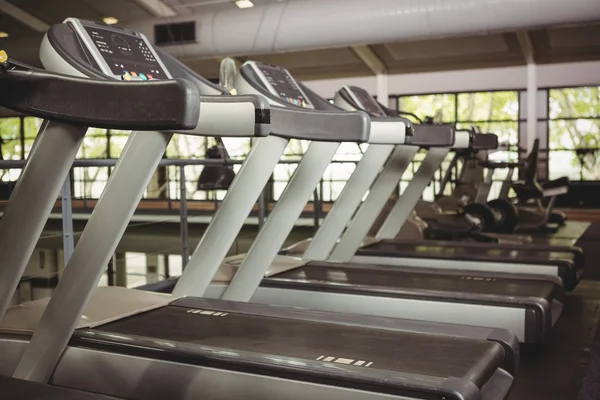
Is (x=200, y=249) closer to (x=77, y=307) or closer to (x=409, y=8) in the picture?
(x=77, y=307)

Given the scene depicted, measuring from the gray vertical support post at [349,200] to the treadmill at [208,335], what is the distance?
3.85 feet

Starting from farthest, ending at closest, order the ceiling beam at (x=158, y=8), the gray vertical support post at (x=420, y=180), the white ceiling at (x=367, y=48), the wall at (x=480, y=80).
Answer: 1. the wall at (x=480, y=80)
2. the white ceiling at (x=367, y=48)
3. the ceiling beam at (x=158, y=8)
4. the gray vertical support post at (x=420, y=180)

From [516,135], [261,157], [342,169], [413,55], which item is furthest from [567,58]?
[261,157]

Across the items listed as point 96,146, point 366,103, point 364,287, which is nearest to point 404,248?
point 366,103

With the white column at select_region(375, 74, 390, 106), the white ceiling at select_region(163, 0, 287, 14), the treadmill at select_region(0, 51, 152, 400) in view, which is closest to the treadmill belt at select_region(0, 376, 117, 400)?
the treadmill at select_region(0, 51, 152, 400)

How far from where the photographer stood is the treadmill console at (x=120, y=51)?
228 cm

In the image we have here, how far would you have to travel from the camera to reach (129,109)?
63.1 inches

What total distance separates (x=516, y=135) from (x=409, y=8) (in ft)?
17.8

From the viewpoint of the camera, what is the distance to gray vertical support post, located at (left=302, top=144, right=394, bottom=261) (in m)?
3.85

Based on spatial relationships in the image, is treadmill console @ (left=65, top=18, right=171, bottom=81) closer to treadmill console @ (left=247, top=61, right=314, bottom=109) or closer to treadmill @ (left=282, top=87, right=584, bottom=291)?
treadmill console @ (left=247, top=61, right=314, bottom=109)

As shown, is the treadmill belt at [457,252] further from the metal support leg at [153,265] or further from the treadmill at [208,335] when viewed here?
the metal support leg at [153,265]

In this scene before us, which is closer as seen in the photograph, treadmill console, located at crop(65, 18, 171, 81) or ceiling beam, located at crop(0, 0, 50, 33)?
treadmill console, located at crop(65, 18, 171, 81)

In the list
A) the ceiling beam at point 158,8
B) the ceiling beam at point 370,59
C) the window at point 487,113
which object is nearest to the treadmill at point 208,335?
the ceiling beam at point 158,8

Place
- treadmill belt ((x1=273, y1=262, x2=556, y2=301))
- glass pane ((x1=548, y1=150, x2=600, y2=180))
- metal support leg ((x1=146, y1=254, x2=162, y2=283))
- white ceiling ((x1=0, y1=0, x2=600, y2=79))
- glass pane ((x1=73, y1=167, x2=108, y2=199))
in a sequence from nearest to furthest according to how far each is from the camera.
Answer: treadmill belt ((x1=273, y1=262, x2=556, y2=301))
metal support leg ((x1=146, y1=254, x2=162, y2=283))
white ceiling ((x1=0, y1=0, x2=600, y2=79))
glass pane ((x1=548, y1=150, x2=600, y2=180))
glass pane ((x1=73, y1=167, x2=108, y2=199))
